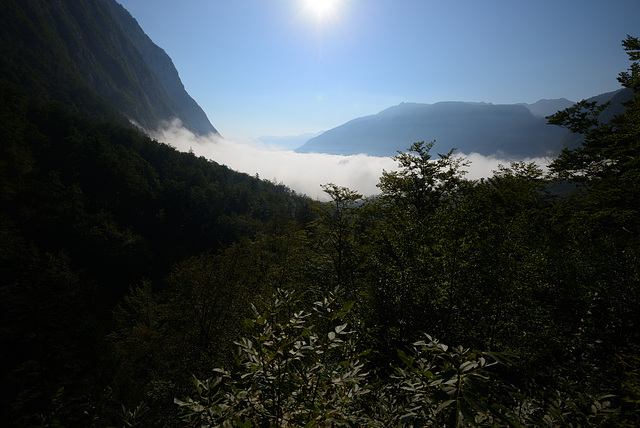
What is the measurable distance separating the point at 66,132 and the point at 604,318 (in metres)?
105

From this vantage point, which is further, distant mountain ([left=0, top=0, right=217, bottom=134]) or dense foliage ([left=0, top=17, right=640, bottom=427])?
distant mountain ([left=0, top=0, right=217, bottom=134])

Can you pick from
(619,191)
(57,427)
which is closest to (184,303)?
(57,427)

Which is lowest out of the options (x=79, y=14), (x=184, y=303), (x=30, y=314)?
(x=184, y=303)

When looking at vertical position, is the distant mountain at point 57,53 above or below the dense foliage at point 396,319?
above

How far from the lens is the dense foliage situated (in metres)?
1.90

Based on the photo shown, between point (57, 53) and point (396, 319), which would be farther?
point (57, 53)

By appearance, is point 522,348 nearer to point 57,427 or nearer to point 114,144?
point 57,427

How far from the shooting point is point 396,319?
6.31 meters

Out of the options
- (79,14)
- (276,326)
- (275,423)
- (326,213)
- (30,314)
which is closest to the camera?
(275,423)

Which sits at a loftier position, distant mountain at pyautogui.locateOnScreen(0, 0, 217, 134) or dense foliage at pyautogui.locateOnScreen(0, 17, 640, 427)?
distant mountain at pyautogui.locateOnScreen(0, 0, 217, 134)

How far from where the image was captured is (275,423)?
1.72 m

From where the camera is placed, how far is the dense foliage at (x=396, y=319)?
1897mm

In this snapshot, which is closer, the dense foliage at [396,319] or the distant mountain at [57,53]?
the dense foliage at [396,319]

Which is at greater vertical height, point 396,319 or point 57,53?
point 57,53
